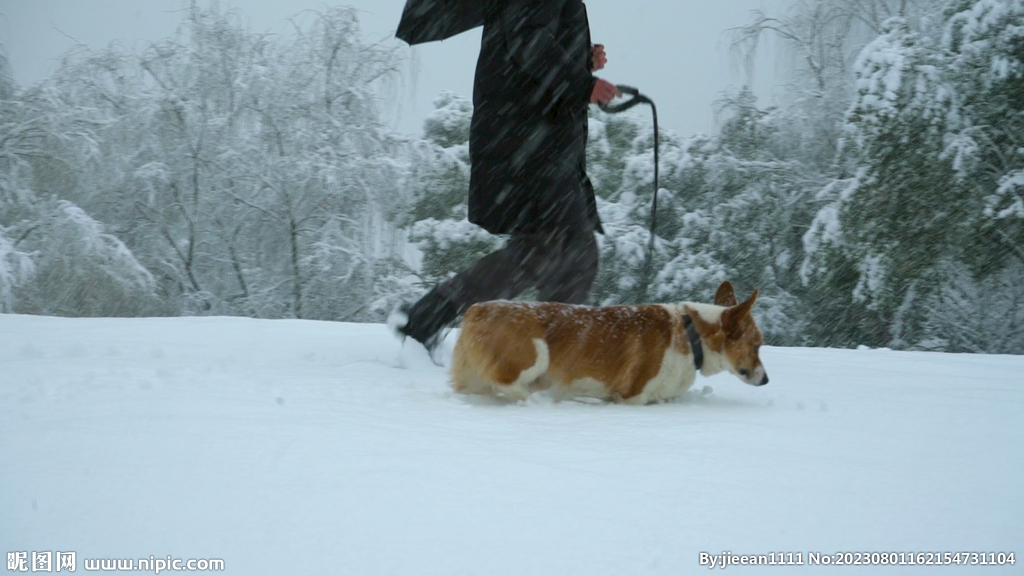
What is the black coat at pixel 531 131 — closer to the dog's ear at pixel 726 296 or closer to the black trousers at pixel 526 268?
the black trousers at pixel 526 268

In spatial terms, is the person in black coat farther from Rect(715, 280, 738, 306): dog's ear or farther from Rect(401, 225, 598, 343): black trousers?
Rect(715, 280, 738, 306): dog's ear

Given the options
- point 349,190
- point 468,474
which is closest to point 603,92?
point 468,474

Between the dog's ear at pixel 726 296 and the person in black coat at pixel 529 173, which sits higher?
the person in black coat at pixel 529 173

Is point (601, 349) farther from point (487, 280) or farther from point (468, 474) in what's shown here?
point (468, 474)

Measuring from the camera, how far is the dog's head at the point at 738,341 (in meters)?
3.04

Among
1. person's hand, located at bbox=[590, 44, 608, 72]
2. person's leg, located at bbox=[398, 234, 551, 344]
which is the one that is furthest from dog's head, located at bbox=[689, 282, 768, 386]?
person's hand, located at bbox=[590, 44, 608, 72]

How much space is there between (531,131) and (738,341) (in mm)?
1162

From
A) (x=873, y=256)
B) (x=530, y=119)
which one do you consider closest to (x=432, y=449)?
(x=530, y=119)

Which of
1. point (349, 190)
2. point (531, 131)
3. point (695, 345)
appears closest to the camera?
point (695, 345)

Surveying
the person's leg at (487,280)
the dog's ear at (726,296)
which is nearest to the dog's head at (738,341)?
the dog's ear at (726,296)

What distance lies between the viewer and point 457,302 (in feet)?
10.8

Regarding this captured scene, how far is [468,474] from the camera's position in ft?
5.54

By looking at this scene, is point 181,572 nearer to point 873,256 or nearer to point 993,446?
point 993,446

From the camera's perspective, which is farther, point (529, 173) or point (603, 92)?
point (529, 173)
